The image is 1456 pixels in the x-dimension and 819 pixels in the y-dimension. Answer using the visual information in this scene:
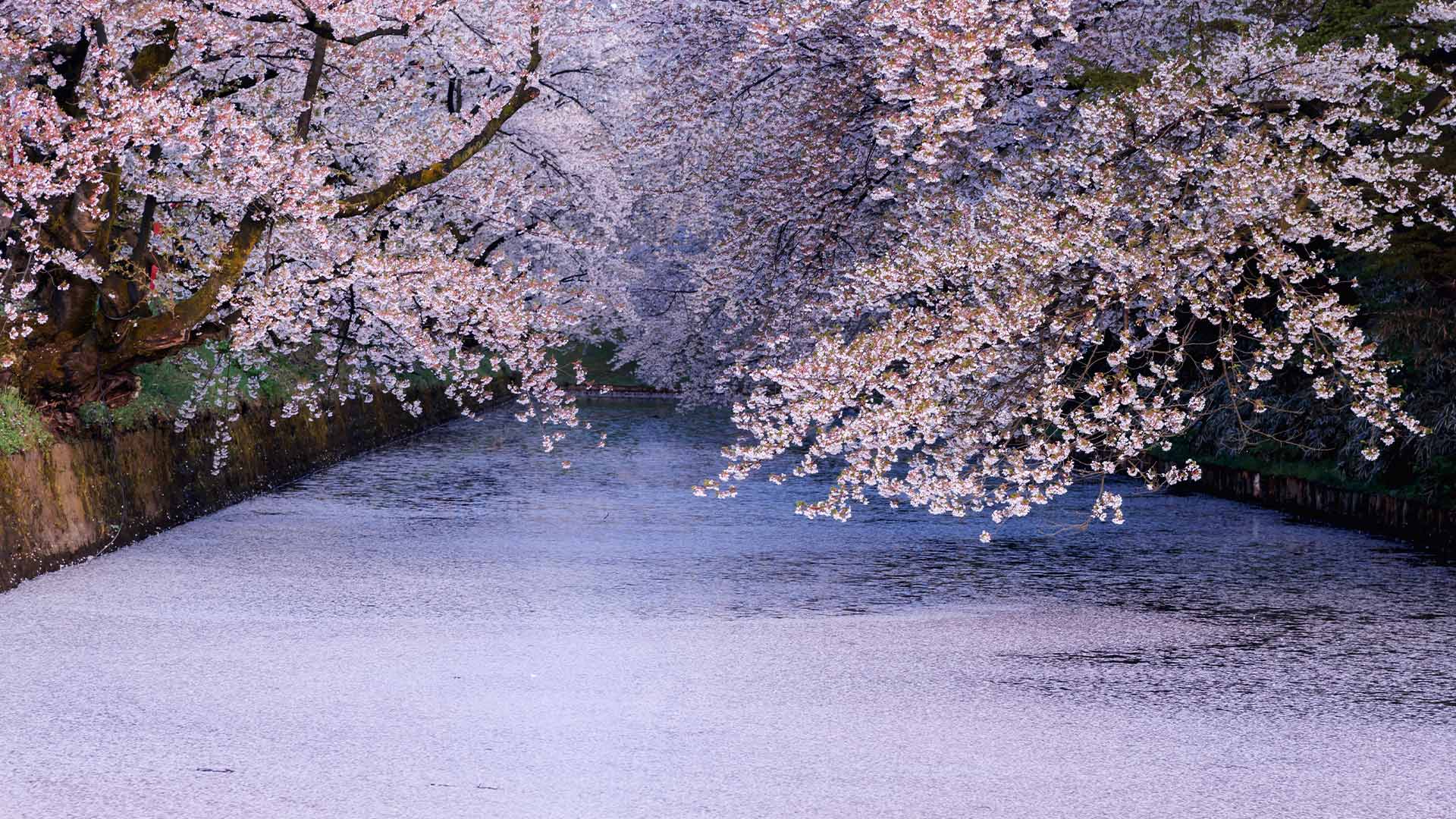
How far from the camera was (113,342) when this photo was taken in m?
14.8

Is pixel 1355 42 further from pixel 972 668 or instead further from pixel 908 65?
pixel 972 668

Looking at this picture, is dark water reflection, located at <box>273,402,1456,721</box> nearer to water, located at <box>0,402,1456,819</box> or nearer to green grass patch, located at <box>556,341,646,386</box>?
water, located at <box>0,402,1456,819</box>

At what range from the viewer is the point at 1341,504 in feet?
56.9

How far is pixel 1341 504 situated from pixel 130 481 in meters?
12.8

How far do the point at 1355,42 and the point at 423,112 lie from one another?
19786mm

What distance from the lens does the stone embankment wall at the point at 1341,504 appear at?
15.5m

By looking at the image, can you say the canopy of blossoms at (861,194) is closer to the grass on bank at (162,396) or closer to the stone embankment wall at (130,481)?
the grass on bank at (162,396)

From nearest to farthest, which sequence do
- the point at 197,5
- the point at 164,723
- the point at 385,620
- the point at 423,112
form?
the point at 164,723
the point at 385,620
the point at 197,5
the point at 423,112

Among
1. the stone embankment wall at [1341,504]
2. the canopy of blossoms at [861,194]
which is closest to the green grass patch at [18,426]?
the canopy of blossoms at [861,194]

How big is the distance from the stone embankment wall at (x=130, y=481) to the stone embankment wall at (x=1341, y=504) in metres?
12.3

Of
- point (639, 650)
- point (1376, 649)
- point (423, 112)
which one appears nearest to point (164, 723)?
point (639, 650)

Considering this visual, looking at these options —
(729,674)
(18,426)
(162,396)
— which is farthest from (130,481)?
(729,674)

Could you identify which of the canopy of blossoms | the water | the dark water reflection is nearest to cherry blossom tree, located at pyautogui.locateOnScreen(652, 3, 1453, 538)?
the canopy of blossoms

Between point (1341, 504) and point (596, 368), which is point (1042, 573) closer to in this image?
point (1341, 504)
